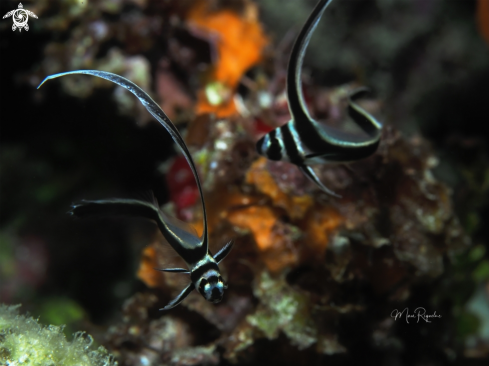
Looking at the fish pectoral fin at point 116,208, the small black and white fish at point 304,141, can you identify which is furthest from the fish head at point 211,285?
the small black and white fish at point 304,141

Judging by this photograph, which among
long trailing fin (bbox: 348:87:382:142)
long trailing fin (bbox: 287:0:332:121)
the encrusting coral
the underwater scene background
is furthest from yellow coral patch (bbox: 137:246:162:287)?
long trailing fin (bbox: 348:87:382:142)

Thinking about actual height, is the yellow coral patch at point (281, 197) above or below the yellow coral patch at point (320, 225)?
above

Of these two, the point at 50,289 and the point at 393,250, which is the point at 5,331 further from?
the point at 50,289

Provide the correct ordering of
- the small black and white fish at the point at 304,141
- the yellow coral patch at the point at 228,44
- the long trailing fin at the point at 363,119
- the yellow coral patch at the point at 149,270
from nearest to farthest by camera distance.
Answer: the small black and white fish at the point at 304,141 → the long trailing fin at the point at 363,119 → the yellow coral patch at the point at 149,270 → the yellow coral patch at the point at 228,44

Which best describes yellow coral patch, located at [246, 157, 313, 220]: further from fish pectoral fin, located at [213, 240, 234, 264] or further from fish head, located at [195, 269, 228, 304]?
fish head, located at [195, 269, 228, 304]

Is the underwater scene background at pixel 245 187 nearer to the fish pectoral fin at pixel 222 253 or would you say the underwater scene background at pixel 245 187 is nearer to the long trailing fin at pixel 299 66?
the fish pectoral fin at pixel 222 253
